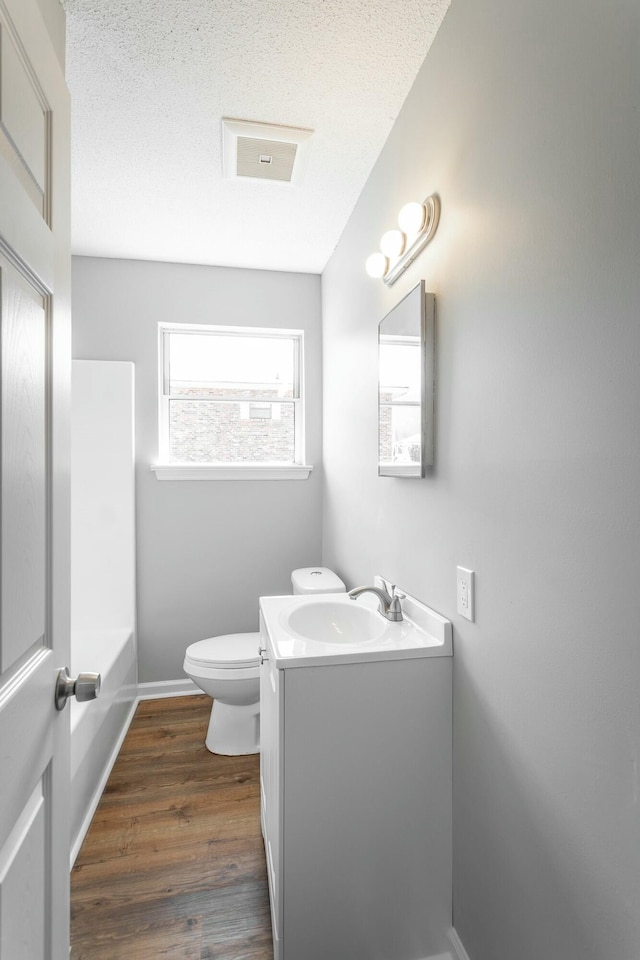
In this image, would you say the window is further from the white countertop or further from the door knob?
the door knob

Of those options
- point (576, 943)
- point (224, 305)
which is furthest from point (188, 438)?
point (576, 943)

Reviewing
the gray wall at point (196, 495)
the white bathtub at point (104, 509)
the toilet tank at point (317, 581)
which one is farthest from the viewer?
the gray wall at point (196, 495)

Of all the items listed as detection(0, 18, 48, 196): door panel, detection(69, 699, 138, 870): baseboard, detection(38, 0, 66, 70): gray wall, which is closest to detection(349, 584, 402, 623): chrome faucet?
detection(69, 699, 138, 870): baseboard

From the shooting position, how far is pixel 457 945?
129cm

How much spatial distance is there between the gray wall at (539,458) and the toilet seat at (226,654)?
3.35 feet

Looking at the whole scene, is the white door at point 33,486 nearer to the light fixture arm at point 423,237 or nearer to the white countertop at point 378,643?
the white countertop at point 378,643

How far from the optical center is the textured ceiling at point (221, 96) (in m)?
1.35

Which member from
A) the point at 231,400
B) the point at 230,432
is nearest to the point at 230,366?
the point at 231,400

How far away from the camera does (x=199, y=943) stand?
1.38 metres

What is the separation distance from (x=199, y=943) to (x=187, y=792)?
67 centimetres

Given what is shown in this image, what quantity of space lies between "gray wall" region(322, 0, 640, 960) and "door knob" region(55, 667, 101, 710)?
829mm

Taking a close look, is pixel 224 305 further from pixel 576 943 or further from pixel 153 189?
pixel 576 943

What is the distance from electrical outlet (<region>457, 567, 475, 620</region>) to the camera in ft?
4.06

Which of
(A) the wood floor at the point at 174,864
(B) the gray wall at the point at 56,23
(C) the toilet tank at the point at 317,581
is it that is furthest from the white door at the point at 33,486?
(C) the toilet tank at the point at 317,581
